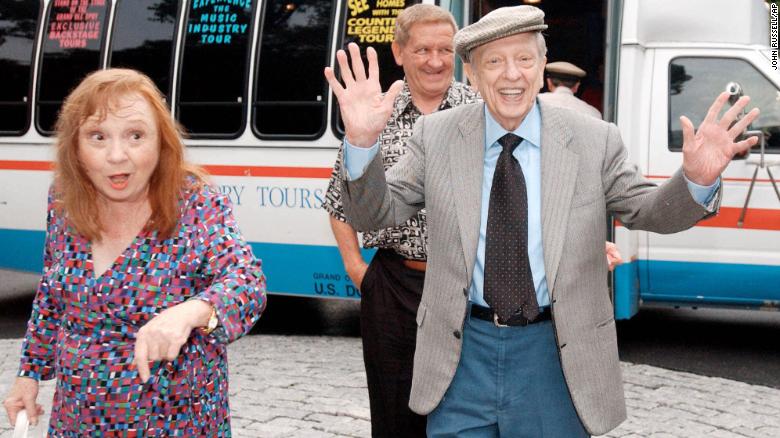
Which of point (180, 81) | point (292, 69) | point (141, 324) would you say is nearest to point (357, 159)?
point (141, 324)

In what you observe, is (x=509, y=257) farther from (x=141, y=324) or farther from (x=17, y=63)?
(x=17, y=63)

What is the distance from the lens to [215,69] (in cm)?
921

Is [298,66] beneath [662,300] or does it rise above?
above

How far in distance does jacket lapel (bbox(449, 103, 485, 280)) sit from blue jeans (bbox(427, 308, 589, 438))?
8.5 inches

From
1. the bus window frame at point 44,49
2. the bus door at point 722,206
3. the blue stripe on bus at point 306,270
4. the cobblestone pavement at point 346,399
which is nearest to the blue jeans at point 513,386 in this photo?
the cobblestone pavement at point 346,399

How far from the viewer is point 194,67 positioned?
30.3 ft

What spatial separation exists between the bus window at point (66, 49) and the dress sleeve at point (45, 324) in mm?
6913

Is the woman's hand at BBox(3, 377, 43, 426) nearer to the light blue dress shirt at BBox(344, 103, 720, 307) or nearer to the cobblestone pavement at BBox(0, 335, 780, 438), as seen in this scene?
the light blue dress shirt at BBox(344, 103, 720, 307)

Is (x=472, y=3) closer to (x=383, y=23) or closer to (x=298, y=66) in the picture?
(x=383, y=23)

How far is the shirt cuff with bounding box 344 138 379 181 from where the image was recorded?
3.19 m

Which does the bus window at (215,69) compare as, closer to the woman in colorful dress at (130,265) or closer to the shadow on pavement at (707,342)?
the shadow on pavement at (707,342)

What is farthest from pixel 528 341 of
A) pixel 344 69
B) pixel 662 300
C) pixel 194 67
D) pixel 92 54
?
pixel 92 54

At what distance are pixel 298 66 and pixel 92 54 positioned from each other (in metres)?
2.08

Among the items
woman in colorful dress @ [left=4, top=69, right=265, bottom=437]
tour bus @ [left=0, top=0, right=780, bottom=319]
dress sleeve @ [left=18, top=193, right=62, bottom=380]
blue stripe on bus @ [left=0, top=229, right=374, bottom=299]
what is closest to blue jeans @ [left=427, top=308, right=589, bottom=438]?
woman in colorful dress @ [left=4, top=69, right=265, bottom=437]
